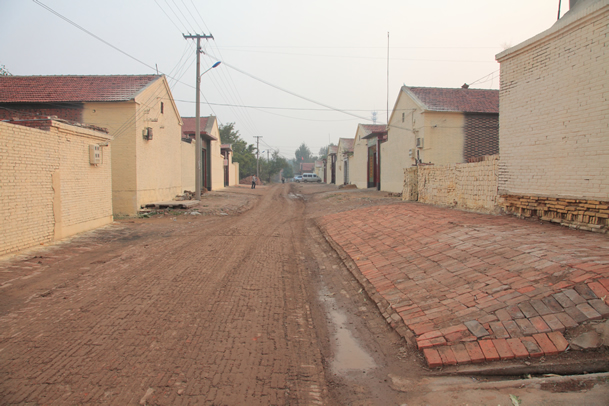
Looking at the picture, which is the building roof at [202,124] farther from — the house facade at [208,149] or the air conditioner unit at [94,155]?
the air conditioner unit at [94,155]

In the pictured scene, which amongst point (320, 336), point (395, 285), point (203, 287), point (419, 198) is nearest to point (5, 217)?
point (203, 287)

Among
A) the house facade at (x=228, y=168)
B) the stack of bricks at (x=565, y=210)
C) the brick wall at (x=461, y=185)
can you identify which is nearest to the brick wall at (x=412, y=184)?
the brick wall at (x=461, y=185)

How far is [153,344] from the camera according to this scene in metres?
4.06

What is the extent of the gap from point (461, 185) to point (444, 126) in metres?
10.2

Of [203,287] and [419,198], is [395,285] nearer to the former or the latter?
[203,287]

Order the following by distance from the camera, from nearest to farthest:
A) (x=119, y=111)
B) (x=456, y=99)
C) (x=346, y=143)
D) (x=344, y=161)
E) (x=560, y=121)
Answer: (x=560, y=121) → (x=119, y=111) → (x=456, y=99) → (x=344, y=161) → (x=346, y=143)

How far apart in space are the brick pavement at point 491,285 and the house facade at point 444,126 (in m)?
13.1

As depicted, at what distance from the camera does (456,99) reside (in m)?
21.8

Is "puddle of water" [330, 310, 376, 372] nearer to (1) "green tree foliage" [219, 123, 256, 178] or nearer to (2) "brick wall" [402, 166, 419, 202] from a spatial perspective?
(2) "brick wall" [402, 166, 419, 202]

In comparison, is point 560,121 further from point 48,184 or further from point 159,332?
point 48,184

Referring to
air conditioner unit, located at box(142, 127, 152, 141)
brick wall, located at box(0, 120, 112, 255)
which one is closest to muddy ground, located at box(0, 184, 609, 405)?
brick wall, located at box(0, 120, 112, 255)

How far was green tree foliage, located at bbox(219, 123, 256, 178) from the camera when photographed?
63519 millimetres

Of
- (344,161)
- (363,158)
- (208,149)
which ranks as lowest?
(363,158)

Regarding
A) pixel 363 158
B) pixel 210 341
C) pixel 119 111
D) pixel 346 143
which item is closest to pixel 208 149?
pixel 363 158
